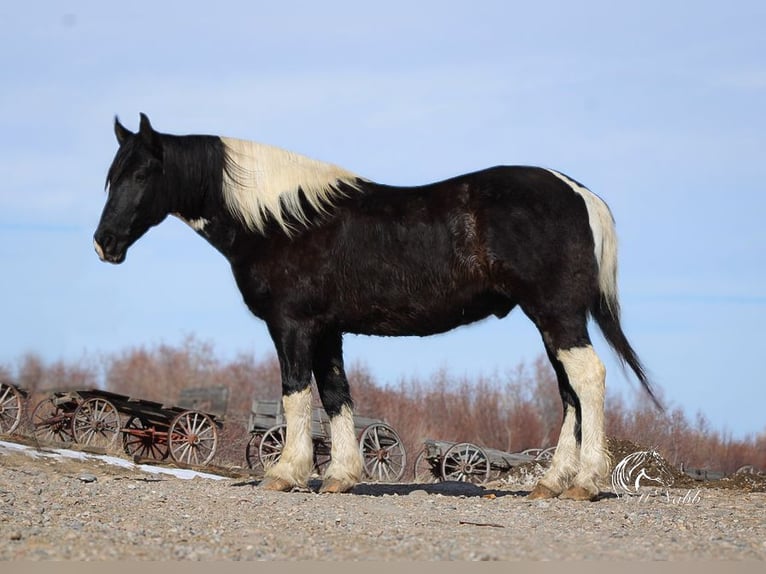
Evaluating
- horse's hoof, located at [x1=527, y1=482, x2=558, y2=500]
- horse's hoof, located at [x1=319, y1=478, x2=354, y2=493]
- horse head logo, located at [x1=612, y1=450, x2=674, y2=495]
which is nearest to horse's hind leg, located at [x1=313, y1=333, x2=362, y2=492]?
horse's hoof, located at [x1=319, y1=478, x2=354, y2=493]

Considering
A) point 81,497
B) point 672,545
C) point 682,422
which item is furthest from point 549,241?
point 682,422

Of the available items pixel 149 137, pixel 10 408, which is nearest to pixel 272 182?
pixel 149 137

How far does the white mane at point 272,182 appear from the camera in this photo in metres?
9.16

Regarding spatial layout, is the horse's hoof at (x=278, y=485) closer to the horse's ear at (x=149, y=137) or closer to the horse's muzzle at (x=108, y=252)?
the horse's muzzle at (x=108, y=252)

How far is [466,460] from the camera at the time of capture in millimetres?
16297

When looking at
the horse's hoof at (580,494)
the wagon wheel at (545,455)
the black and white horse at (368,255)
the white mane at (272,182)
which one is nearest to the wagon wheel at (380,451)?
the wagon wheel at (545,455)

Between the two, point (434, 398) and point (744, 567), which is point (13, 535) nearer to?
point (744, 567)

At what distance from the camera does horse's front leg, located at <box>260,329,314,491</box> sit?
29.3ft

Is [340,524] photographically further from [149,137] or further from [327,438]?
[327,438]

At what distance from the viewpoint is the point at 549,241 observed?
855 centimetres

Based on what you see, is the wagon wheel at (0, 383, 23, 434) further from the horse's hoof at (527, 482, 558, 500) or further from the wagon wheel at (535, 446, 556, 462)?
the horse's hoof at (527, 482, 558, 500)

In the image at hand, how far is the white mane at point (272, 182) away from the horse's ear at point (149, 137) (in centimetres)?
61

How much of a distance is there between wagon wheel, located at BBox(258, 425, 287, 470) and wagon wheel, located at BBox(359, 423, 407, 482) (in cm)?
125

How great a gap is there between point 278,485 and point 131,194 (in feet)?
9.53
